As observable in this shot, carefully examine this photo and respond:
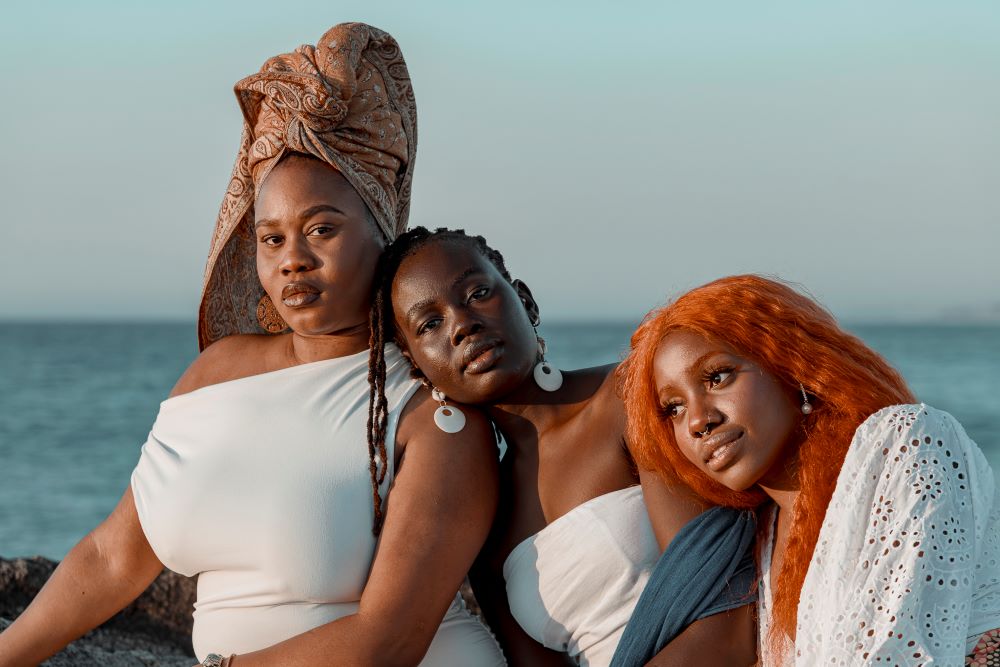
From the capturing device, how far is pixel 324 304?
3271 millimetres

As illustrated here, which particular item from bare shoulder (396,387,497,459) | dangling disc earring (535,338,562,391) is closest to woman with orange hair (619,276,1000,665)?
dangling disc earring (535,338,562,391)

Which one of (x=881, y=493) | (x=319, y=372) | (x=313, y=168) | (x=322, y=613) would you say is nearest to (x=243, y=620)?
(x=322, y=613)

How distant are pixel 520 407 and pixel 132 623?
1.96 m

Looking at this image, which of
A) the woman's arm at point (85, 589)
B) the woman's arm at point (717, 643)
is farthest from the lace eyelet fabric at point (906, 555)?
the woman's arm at point (85, 589)

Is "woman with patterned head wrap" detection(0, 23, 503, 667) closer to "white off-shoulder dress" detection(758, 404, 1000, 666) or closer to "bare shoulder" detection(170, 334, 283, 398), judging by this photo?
"bare shoulder" detection(170, 334, 283, 398)

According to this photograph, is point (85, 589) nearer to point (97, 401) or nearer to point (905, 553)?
point (905, 553)

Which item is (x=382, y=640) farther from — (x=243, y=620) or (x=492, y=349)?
(x=492, y=349)

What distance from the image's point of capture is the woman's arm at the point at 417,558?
3.04 m

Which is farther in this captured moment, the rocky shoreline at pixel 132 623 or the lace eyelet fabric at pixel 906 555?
the rocky shoreline at pixel 132 623

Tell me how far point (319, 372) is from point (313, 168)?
21.8 inches

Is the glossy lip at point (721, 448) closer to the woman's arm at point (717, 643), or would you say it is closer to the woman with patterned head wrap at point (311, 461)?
the woman's arm at point (717, 643)

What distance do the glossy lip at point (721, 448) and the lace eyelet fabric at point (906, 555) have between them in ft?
0.78

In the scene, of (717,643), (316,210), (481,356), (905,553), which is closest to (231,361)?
(316,210)

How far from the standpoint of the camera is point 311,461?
10.5 feet
